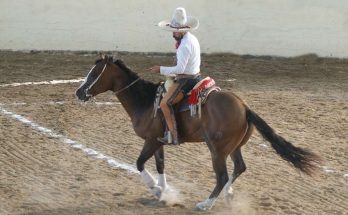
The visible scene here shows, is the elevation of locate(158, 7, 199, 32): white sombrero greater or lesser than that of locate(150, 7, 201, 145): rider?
greater

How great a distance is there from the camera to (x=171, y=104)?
828 cm

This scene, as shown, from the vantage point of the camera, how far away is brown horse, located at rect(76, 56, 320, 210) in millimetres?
7910

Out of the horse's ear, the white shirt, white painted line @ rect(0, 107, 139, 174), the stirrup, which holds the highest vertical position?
the white shirt

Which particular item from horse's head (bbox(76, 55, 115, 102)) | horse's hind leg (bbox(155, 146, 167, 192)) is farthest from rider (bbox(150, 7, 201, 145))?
horse's head (bbox(76, 55, 115, 102))

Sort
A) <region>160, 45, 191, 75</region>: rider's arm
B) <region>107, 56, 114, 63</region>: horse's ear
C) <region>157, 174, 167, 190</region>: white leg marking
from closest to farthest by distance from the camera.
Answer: <region>160, 45, 191, 75</region>: rider's arm
<region>157, 174, 167, 190</region>: white leg marking
<region>107, 56, 114, 63</region>: horse's ear

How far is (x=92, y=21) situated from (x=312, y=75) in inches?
239

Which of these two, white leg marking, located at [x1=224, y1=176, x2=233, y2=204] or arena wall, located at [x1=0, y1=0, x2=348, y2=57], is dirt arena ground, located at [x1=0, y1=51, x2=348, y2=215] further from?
arena wall, located at [x1=0, y1=0, x2=348, y2=57]

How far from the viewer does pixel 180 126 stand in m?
8.36

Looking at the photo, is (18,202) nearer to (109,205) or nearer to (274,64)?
(109,205)

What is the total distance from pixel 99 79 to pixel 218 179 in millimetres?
1964

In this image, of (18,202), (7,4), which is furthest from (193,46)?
(7,4)

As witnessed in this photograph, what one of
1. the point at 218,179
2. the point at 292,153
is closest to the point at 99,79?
the point at 218,179

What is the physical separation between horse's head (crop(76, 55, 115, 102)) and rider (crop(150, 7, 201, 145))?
71 cm

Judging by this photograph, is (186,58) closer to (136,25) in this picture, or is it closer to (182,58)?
(182,58)
